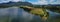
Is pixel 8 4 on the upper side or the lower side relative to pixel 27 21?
upper

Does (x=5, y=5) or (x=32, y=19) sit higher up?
(x=5, y=5)

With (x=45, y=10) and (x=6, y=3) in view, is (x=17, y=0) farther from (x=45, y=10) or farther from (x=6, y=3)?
(x=45, y=10)

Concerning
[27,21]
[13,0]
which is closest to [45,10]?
[27,21]

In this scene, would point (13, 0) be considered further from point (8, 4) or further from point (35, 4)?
point (35, 4)

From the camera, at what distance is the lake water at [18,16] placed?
785 mm

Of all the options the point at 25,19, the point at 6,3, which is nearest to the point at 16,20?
the point at 25,19

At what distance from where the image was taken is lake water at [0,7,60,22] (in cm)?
79

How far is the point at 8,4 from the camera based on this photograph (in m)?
0.85

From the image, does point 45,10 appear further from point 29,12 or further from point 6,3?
point 6,3

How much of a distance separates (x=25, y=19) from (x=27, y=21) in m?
0.03

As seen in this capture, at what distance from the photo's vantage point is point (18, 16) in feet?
2.69

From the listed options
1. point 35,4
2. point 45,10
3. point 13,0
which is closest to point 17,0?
point 13,0

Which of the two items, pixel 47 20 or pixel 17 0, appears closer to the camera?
pixel 47 20

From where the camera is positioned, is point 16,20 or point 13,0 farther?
point 13,0
